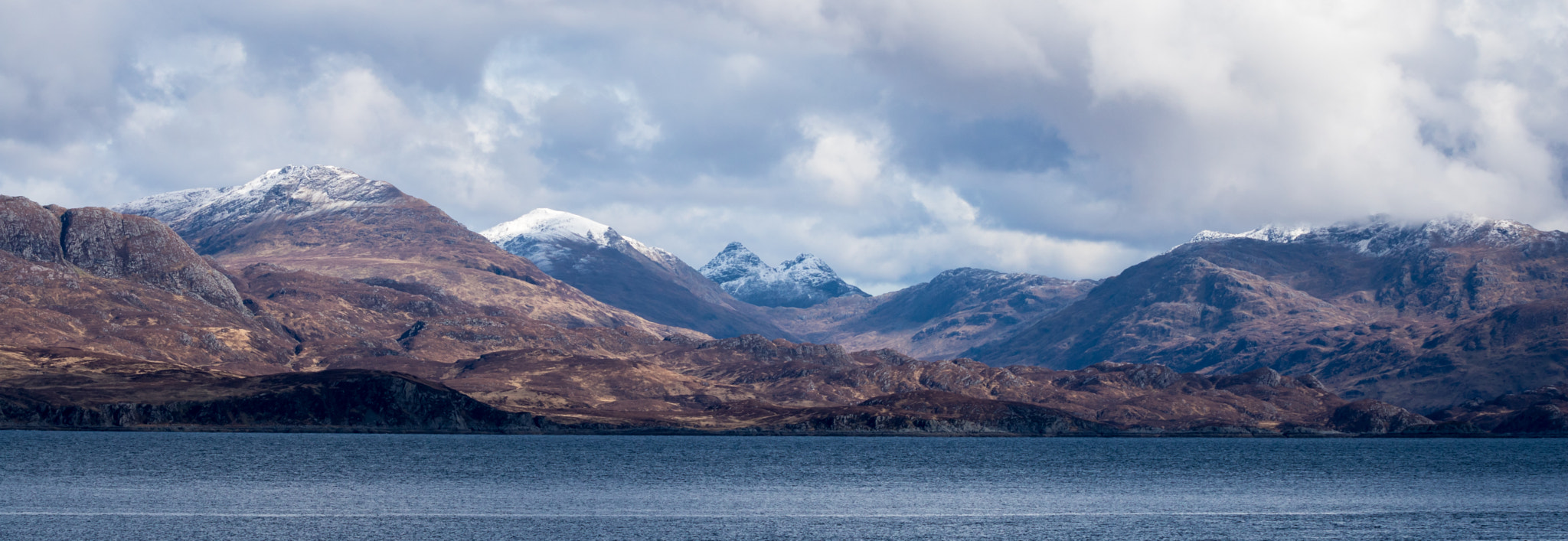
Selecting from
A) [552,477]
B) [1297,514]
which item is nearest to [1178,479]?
[1297,514]

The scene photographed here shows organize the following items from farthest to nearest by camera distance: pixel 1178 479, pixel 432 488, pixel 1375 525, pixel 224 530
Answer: pixel 1178 479, pixel 432 488, pixel 1375 525, pixel 224 530

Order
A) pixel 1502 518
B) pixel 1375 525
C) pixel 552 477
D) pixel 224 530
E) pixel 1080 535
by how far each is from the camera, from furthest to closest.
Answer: pixel 552 477
pixel 1502 518
pixel 1375 525
pixel 1080 535
pixel 224 530

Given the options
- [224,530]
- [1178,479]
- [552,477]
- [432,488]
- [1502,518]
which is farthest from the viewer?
[1178,479]

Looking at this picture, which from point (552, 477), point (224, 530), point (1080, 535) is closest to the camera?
point (224, 530)

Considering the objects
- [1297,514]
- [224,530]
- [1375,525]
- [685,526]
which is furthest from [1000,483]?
[224,530]

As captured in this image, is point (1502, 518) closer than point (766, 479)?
Yes

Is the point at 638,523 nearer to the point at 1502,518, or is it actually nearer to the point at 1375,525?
the point at 1375,525

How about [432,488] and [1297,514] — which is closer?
[1297,514]

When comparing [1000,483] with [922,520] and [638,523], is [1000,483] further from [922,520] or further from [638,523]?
[638,523]

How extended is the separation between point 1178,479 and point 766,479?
221ft

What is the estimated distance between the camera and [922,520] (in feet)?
412

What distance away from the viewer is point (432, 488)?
15375 cm

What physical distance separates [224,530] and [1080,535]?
76.1 m

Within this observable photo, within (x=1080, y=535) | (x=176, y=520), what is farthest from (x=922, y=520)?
(x=176, y=520)
